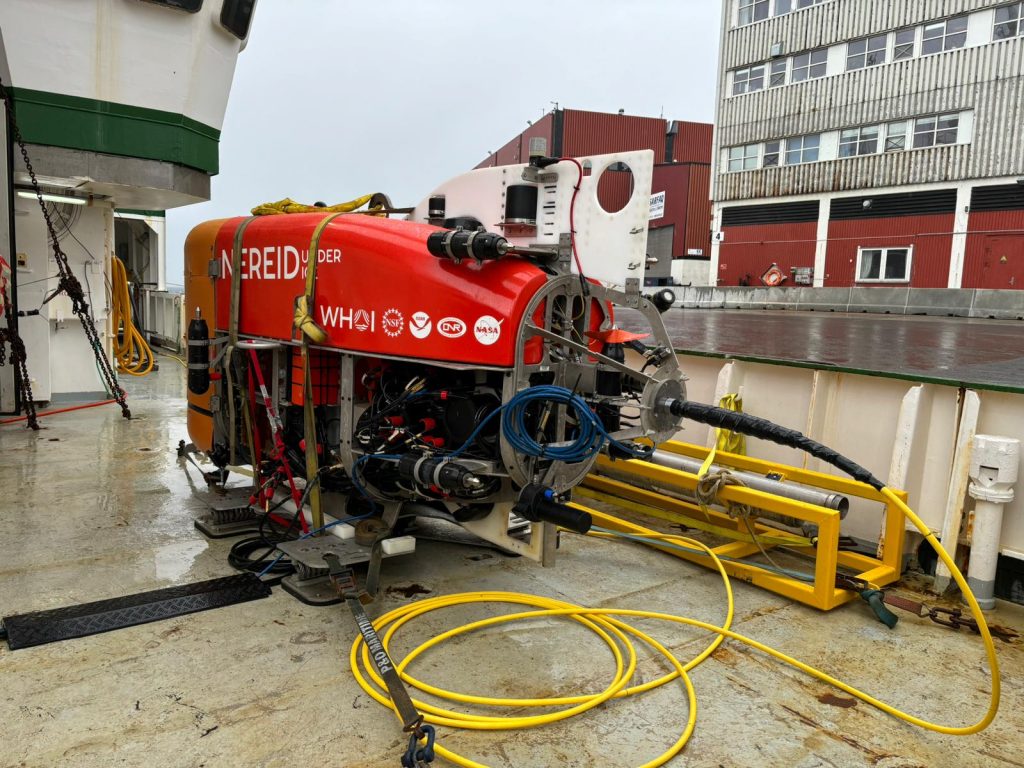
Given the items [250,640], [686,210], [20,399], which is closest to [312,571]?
[250,640]

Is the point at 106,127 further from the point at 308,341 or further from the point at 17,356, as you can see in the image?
the point at 308,341

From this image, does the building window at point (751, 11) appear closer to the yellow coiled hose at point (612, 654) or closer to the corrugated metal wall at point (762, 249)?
the corrugated metal wall at point (762, 249)

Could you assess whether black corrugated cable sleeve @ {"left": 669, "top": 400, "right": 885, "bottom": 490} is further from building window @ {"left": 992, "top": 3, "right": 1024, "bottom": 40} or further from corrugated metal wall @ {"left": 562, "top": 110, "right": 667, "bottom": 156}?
corrugated metal wall @ {"left": 562, "top": 110, "right": 667, "bottom": 156}

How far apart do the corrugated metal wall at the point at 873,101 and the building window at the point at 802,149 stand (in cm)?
28

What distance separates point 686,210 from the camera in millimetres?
37000

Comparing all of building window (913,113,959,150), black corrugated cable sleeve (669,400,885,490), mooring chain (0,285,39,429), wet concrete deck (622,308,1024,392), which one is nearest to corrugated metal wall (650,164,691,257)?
building window (913,113,959,150)

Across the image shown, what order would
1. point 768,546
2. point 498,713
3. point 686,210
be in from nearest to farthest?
point 498,713, point 768,546, point 686,210

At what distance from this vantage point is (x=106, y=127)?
7914 millimetres

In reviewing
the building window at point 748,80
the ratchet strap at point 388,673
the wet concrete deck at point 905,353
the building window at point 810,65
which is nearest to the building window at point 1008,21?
the building window at point 810,65

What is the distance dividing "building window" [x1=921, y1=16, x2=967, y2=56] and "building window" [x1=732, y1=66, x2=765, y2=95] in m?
6.33

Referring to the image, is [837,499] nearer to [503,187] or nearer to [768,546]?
[768,546]

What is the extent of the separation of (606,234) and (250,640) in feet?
8.33

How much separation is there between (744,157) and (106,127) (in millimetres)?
28166

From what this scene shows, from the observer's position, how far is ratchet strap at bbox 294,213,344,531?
3.89 metres
